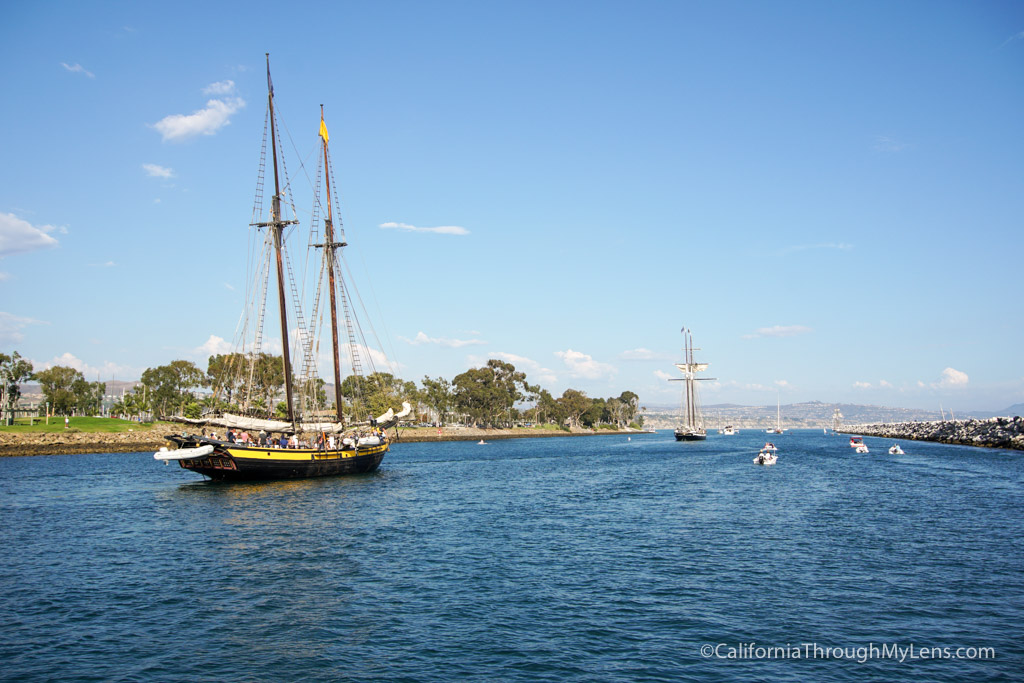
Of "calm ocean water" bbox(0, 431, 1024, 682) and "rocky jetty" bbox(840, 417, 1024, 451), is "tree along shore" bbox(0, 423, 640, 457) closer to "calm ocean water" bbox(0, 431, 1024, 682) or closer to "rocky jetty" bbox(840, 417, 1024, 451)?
"calm ocean water" bbox(0, 431, 1024, 682)

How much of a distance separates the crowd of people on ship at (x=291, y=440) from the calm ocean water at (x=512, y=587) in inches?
426

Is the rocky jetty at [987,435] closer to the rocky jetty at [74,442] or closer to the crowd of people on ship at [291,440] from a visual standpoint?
the crowd of people on ship at [291,440]

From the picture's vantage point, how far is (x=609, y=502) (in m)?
47.2

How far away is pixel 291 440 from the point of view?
207ft

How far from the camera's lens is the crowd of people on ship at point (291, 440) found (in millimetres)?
58719

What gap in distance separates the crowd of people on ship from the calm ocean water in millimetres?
10810

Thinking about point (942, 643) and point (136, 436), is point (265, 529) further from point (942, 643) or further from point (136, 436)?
point (136, 436)

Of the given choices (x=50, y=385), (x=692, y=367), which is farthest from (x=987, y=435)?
(x=50, y=385)

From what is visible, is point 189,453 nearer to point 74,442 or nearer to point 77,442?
point 74,442

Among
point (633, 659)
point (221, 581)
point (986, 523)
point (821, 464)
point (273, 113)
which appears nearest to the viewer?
point (633, 659)

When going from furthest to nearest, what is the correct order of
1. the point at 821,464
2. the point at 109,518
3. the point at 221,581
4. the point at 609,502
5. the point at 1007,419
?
the point at 1007,419
the point at 821,464
the point at 609,502
the point at 109,518
the point at 221,581

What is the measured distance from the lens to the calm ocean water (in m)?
17.0

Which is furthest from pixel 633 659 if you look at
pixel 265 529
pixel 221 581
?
pixel 265 529

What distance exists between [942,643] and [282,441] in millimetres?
55458
